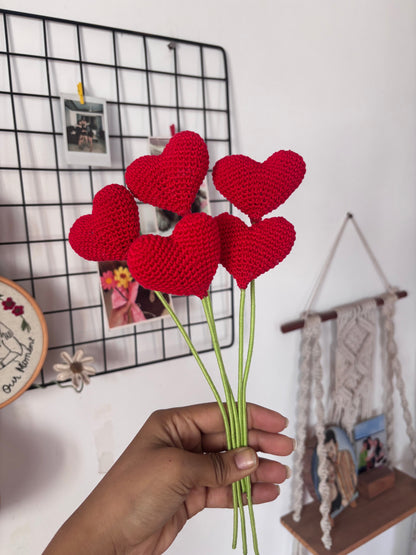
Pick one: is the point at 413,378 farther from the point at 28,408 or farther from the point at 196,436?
the point at 28,408

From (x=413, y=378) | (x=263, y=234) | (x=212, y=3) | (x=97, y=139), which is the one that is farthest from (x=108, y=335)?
(x=413, y=378)

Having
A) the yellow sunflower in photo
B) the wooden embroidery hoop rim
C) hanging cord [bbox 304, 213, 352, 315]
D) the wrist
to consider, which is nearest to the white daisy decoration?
the wooden embroidery hoop rim

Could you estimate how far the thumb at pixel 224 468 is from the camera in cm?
43

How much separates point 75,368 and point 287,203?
0.60 m

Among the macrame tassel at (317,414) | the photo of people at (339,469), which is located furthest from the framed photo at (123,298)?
the photo of people at (339,469)

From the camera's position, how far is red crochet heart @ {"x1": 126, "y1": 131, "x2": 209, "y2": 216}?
351mm

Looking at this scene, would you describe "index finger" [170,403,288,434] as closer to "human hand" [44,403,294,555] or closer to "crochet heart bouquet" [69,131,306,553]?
"human hand" [44,403,294,555]

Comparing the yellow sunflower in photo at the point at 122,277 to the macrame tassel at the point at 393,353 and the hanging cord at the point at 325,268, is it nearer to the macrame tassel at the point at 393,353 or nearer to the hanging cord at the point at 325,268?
the hanging cord at the point at 325,268

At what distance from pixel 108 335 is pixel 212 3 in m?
0.70

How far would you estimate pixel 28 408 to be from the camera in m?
0.71

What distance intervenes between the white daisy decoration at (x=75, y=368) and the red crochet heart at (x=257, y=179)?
17.1 inches

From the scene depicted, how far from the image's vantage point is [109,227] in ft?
1.18

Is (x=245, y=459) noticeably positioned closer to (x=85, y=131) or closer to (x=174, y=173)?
(x=174, y=173)

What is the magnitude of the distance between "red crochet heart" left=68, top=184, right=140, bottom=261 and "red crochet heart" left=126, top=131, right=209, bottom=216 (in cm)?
2
